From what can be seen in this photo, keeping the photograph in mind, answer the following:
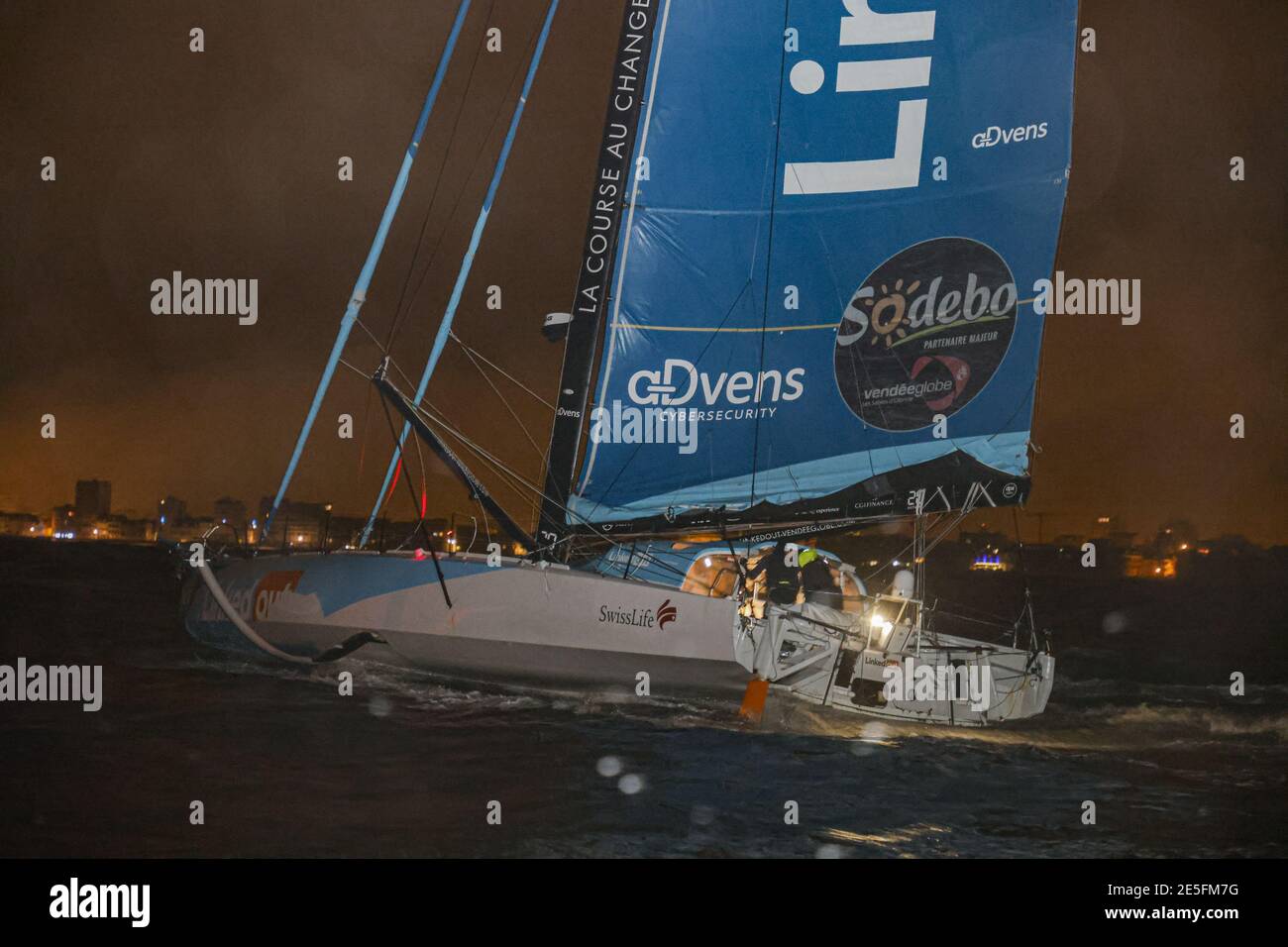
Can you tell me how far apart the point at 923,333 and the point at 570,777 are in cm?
722

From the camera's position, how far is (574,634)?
12.5m

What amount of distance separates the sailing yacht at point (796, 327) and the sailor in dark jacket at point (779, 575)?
0.09 meters

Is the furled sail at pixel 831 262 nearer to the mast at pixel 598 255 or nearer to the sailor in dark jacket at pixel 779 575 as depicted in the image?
the mast at pixel 598 255

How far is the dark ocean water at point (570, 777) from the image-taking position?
8797 millimetres

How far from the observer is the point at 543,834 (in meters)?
8.80

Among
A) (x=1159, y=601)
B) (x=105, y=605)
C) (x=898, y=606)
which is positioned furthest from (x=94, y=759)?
(x=1159, y=601)

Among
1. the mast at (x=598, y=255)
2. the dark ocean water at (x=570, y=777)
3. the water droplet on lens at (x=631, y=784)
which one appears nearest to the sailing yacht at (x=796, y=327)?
the mast at (x=598, y=255)

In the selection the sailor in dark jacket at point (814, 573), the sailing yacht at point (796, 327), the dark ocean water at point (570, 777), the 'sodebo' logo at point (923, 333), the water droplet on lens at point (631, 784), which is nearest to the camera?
the dark ocean water at point (570, 777)

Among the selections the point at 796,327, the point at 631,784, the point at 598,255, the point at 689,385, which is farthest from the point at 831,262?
the point at 631,784

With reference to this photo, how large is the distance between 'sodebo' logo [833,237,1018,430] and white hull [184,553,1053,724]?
2873 mm

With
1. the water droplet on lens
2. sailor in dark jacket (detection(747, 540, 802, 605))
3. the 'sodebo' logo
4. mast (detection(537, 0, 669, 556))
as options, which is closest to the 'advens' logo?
mast (detection(537, 0, 669, 556))

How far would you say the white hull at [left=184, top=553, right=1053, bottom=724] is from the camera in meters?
12.1
